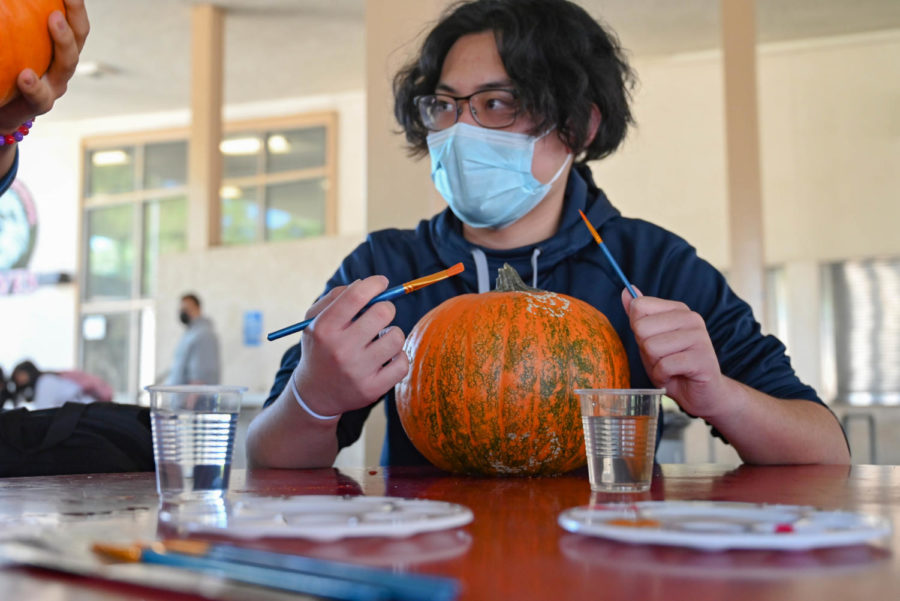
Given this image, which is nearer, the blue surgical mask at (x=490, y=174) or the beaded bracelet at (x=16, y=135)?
the beaded bracelet at (x=16, y=135)

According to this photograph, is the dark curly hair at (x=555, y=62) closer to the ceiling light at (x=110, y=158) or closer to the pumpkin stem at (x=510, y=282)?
the pumpkin stem at (x=510, y=282)

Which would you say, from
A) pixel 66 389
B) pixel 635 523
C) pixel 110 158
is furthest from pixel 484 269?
pixel 110 158

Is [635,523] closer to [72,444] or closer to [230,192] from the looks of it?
[72,444]

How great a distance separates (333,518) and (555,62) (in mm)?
1288

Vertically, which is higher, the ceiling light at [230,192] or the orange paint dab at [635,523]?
the ceiling light at [230,192]

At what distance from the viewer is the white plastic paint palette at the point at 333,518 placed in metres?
0.52

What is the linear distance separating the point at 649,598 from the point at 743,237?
6.01 metres

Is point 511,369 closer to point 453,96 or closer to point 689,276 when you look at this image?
point 689,276

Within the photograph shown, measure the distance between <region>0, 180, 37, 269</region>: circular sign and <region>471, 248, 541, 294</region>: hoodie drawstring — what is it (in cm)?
1163

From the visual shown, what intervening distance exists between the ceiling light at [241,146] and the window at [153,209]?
→ 13mm

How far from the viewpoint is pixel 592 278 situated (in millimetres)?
1601

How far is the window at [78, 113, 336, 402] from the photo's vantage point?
424 inches

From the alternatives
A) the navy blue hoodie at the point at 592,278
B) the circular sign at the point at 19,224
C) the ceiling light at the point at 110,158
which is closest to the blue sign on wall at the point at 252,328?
the ceiling light at the point at 110,158

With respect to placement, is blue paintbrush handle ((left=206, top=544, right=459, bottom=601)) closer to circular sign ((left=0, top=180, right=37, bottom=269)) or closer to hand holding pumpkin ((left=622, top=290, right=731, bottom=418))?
hand holding pumpkin ((left=622, top=290, right=731, bottom=418))
